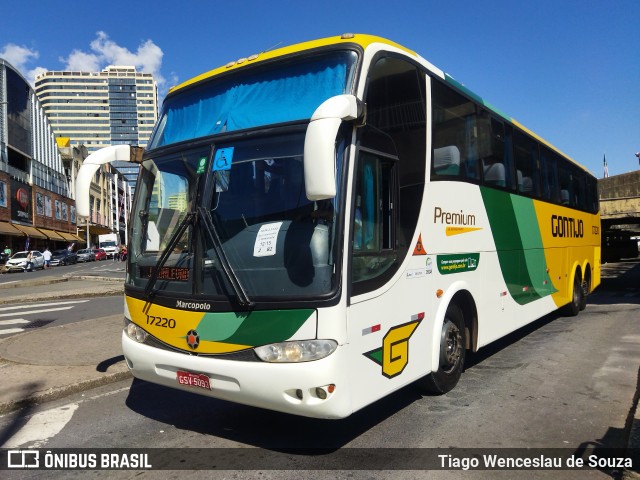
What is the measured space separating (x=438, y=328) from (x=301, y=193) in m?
2.12

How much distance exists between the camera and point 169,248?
4.06 m

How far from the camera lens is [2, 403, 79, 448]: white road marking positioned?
172 inches

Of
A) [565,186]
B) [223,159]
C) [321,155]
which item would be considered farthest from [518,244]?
[321,155]

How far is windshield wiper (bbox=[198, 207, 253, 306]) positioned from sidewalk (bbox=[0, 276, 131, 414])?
3222 mm

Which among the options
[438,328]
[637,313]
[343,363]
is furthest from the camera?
[637,313]

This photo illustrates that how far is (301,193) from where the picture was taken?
3740mm

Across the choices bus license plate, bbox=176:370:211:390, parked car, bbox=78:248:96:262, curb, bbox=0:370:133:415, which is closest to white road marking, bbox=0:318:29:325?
curb, bbox=0:370:133:415

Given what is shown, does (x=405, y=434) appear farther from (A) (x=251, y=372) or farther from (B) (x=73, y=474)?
(B) (x=73, y=474)

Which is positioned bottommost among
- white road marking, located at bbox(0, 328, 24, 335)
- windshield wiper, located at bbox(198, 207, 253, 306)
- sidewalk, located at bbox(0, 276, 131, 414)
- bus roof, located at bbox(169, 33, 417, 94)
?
white road marking, located at bbox(0, 328, 24, 335)

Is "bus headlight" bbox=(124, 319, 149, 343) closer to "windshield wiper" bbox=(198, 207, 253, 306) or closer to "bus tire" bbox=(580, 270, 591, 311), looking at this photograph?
"windshield wiper" bbox=(198, 207, 253, 306)

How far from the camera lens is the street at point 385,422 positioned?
3996mm

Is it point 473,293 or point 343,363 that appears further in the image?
point 473,293

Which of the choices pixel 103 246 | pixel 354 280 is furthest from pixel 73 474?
pixel 103 246

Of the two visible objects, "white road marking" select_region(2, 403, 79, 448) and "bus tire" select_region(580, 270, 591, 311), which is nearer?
"white road marking" select_region(2, 403, 79, 448)
